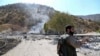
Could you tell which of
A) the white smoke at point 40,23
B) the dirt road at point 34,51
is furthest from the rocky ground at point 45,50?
the white smoke at point 40,23

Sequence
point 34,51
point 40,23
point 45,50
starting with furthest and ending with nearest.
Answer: point 40,23
point 45,50
point 34,51

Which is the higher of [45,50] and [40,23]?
[40,23]

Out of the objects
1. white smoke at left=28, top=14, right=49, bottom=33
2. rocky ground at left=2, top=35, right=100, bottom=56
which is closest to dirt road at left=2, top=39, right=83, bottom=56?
rocky ground at left=2, top=35, right=100, bottom=56

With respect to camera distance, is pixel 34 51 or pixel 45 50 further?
pixel 45 50

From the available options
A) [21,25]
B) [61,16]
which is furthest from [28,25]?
[61,16]

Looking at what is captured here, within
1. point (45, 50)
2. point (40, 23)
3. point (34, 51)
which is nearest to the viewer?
point (34, 51)

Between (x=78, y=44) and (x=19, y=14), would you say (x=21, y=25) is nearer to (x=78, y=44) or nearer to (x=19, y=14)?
(x=19, y=14)

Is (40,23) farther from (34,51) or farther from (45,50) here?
(34,51)

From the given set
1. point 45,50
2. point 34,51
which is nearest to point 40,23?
point 45,50

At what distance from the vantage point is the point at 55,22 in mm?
67438

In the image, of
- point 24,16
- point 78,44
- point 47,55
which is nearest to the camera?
point 78,44

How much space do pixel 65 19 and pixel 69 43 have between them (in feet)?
199

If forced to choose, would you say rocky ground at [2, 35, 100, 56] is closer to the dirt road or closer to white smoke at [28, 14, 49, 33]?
the dirt road

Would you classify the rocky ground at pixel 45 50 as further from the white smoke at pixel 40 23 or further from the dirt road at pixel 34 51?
the white smoke at pixel 40 23
